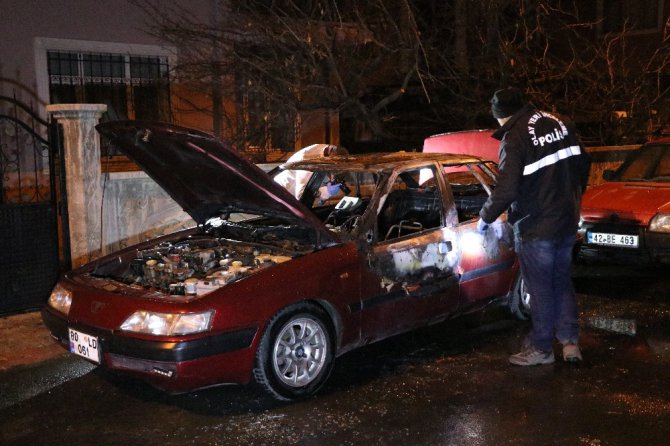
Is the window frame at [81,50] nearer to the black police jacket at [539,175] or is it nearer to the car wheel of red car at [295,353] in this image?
the car wheel of red car at [295,353]

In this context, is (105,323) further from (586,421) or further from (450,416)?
(586,421)

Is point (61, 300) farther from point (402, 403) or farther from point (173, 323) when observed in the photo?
point (402, 403)

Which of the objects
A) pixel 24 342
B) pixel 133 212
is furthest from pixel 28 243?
pixel 133 212

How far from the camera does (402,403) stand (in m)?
4.62

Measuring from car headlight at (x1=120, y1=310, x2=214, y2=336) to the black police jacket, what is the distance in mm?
2115

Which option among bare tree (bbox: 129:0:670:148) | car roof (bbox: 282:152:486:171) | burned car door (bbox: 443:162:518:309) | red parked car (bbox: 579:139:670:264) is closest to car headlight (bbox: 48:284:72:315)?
car roof (bbox: 282:152:486:171)

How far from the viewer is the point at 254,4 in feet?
39.3

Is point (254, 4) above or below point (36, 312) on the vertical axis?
above

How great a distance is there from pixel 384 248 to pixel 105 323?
1933 mm

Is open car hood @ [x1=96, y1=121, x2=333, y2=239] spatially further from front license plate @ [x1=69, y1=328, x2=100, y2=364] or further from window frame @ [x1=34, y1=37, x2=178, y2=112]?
window frame @ [x1=34, y1=37, x2=178, y2=112]

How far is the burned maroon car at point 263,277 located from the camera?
14.1 ft

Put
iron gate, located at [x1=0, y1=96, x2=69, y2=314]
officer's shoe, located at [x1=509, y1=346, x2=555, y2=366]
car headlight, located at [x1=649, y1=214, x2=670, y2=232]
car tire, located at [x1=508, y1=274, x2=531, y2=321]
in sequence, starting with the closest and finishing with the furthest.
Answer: officer's shoe, located at [x1=509, y1=346, x2=555, y2=366], car tire, located at [x1=508, y1=274, x2=531, y2=321], iron gate, located at [x1=0, y1=96, x2=69, y2=314], car headlight, located at [x1=649, y1=214, x2=670, y2=232]

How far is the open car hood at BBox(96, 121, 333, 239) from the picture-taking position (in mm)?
4664

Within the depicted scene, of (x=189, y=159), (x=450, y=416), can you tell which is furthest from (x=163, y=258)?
(x=450, y=416)
